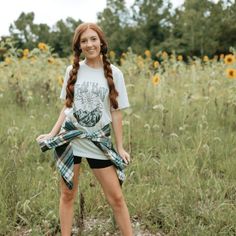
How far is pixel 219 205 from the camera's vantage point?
3.05 meters

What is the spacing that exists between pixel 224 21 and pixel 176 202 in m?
24.0

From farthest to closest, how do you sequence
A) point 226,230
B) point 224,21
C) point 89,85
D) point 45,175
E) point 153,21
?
point 153,21, point 224,21, point 45,175, point 226,230, point 89,85

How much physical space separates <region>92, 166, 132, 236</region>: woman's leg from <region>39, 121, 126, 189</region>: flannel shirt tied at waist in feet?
0.15


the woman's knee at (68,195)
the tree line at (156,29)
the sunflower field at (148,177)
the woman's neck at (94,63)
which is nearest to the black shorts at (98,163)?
the woman's knee at (68,195)

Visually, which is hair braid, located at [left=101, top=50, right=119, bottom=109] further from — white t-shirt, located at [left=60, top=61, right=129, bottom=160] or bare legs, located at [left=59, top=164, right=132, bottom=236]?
bare legs, located at [left=59, top=164, right=132, bottom=236]

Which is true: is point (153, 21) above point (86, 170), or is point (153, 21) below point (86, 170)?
above

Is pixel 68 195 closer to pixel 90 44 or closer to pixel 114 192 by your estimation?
pixel 114 192

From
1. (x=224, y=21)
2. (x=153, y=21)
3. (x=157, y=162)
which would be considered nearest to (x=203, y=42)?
(x=224, y=21)

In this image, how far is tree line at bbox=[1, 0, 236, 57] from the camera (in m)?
26.3

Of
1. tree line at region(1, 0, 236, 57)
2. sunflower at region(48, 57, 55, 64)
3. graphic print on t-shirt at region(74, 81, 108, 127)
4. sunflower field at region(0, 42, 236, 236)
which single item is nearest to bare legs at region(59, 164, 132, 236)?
sunflower field at region(0, 42, 236, 236)

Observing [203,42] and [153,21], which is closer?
[203,42]

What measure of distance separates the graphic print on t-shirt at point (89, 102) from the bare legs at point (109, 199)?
264 millimetres

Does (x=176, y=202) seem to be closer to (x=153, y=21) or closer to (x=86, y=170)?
(x=86, y=170)

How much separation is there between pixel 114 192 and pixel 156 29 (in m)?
31.0
